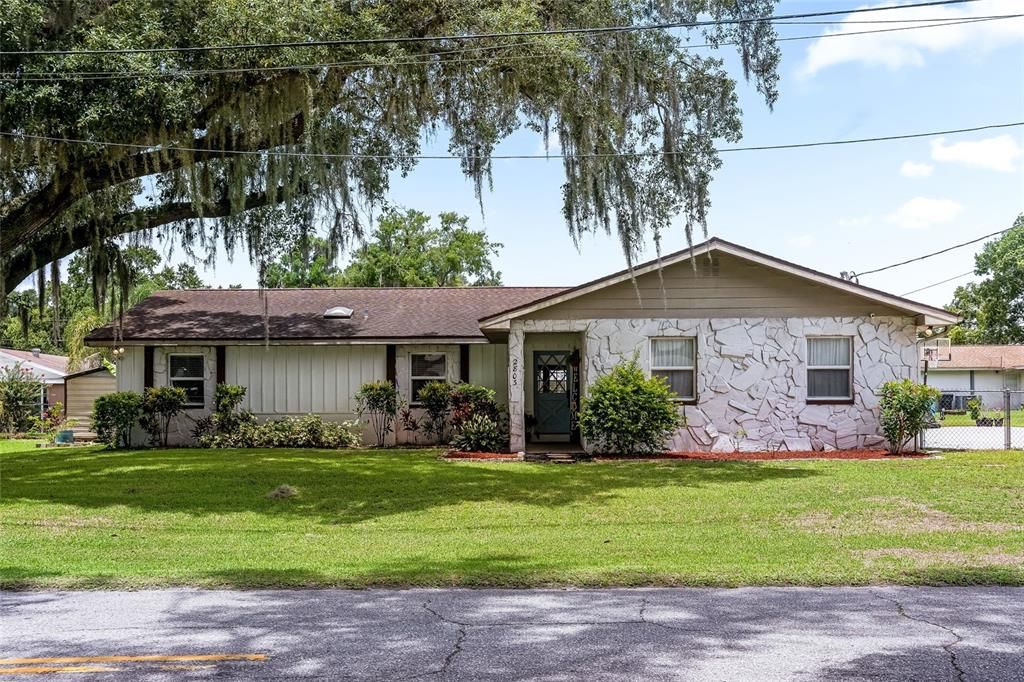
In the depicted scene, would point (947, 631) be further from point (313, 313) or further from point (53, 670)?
point (313, 313)

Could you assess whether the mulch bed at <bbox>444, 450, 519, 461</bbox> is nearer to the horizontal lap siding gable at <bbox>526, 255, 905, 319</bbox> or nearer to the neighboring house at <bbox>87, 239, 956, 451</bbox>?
the neighboring house at <bbox>87, 239, 956, 451</bbox>

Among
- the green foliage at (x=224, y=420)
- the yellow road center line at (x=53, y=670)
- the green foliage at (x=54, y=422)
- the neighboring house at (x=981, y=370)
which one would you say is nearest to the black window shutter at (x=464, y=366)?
the green foliage at (x=224, y=420)

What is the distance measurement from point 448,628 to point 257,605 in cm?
157

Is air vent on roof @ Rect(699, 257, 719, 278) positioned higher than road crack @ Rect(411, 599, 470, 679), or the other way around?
air vent on roof @ Rect(699, 257, 719, 278)

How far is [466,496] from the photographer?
41.4 feet

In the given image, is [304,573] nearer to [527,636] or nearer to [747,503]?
[527,636]

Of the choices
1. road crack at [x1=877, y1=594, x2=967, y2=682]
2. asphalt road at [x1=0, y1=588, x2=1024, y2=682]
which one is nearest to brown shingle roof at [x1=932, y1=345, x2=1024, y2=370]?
road crack at [x1=877, y1=594, x2=967, y2=682]

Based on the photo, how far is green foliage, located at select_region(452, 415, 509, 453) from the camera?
18.4 meters

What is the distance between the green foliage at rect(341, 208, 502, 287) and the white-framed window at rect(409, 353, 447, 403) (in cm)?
2021

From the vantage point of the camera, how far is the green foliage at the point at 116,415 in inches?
796

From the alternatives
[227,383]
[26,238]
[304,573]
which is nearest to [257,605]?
[304,573]

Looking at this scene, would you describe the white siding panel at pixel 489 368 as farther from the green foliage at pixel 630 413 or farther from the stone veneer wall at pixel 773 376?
the green foliage at pixel 630 413

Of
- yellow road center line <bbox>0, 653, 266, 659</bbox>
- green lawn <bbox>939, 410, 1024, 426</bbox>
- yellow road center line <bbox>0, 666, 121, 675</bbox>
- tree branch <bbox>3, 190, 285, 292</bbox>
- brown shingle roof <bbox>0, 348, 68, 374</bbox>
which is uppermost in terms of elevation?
tree branch <bbox>3, 190, 285, 292</bbox>

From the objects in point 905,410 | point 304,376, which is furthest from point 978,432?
point 304,376
